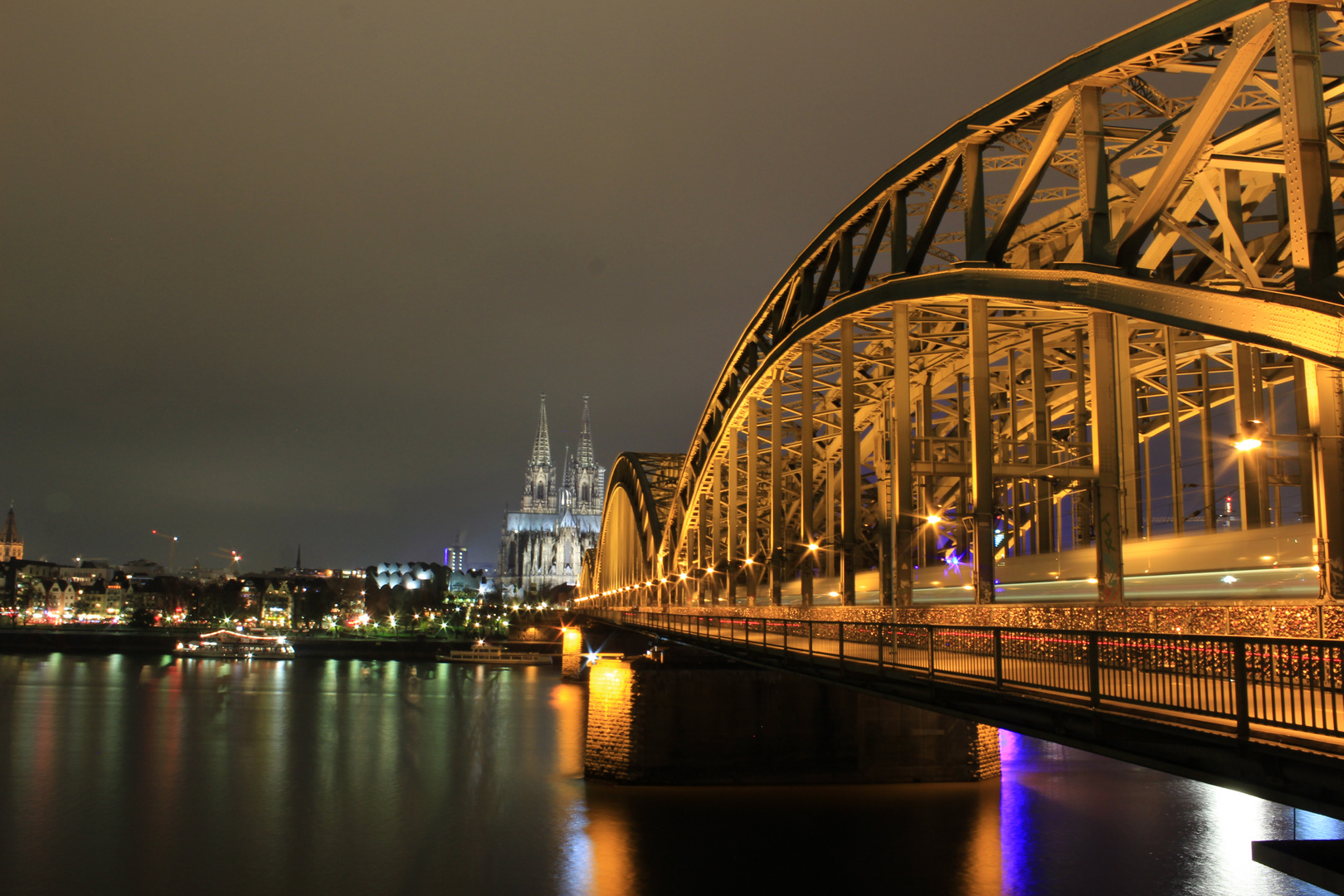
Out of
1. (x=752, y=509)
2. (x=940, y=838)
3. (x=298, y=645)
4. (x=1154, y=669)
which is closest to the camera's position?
(x=1154, y=669)

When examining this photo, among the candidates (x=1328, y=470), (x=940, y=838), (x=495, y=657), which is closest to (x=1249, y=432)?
(x=1328, y=470)

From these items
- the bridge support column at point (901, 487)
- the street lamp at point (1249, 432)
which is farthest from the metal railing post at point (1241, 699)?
the bridge support column at point (901, 487)

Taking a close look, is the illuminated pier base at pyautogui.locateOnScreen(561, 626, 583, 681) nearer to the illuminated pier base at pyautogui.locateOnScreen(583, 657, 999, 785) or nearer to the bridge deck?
the illuminated pier base at pyautogui.locateOnScreen(583, 657, 999, 785)

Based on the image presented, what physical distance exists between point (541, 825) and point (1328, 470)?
2551 cm

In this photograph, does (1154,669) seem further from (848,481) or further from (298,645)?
(298,645)

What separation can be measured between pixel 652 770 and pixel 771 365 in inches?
554

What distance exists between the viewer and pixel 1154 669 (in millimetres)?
10445

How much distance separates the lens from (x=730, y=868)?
2769cm

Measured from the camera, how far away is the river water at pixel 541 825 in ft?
90.5

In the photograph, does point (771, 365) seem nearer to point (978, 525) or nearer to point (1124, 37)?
point (978, 525)

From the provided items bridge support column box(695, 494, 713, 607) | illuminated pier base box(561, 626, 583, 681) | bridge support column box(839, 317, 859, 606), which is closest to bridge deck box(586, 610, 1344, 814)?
bridge support column box(839, 317, 859, 606)

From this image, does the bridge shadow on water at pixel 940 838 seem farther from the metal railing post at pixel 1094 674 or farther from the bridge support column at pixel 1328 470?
the metal railing post at pixel 1094 674

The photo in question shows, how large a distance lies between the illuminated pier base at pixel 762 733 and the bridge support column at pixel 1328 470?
22748mm

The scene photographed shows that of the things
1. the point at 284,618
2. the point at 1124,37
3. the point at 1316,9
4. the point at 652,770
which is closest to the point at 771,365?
the point at 652,770
